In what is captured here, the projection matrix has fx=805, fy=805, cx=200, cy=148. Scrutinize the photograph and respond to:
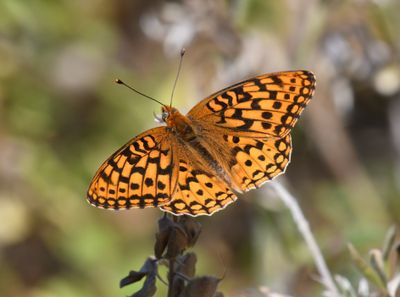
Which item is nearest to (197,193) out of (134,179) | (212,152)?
(134,179)

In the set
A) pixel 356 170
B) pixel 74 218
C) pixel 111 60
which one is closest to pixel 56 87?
pixel 111 60

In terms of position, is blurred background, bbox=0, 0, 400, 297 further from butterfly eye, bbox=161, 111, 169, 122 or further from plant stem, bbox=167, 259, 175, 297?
plant stem, bbox=167, 259, 175, 297

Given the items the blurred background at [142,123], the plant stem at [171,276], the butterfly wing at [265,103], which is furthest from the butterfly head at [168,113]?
the blurred background at [142,123]

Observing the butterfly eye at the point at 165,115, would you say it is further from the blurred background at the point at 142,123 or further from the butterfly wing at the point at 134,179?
the blurred background at the point at 142,123

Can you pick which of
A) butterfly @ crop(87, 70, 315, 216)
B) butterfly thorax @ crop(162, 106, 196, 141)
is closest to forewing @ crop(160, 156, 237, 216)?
butterfly @ crop(87, 70, 315, 216)

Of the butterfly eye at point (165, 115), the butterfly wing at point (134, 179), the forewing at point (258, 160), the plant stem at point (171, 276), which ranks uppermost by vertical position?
the butterfly eye at point (165, 115)

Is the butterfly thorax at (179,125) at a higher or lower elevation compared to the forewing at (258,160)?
higher

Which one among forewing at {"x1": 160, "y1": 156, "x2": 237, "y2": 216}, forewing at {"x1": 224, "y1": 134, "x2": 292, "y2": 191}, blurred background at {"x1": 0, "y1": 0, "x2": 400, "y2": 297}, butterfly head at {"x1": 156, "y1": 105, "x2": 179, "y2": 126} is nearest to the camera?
forewing at {"x1": 160, "y1": 156, "x2": 237, "y2": 216}
